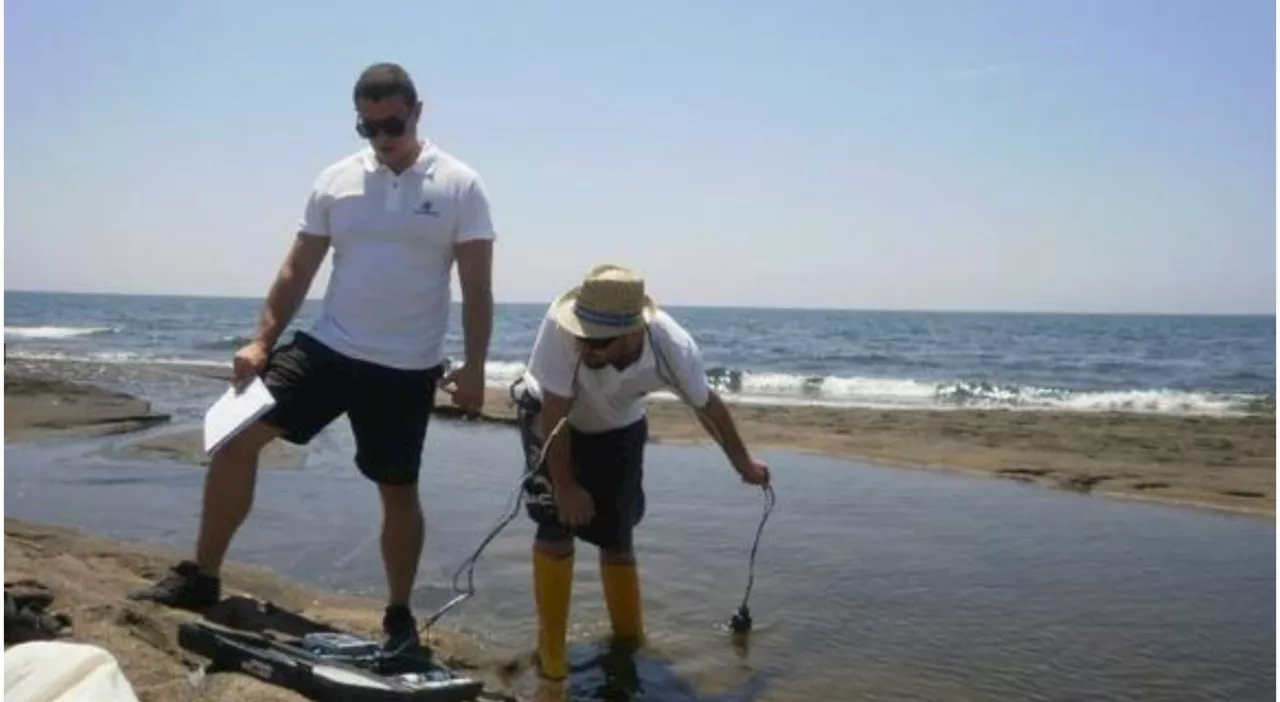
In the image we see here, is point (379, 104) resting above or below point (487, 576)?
above

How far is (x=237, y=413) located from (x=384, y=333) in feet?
1.82

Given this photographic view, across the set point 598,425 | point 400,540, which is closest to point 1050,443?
point 598,425

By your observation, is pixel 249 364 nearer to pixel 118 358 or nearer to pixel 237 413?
pixel 237 413

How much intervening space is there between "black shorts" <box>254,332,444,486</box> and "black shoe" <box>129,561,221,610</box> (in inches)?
22.4

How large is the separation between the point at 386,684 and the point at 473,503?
4.17 meters

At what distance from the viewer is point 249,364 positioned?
13.2 feet

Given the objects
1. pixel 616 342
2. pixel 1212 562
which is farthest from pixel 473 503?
pixel 1212 562

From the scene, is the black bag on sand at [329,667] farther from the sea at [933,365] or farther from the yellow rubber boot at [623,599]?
the sea at [933,365]

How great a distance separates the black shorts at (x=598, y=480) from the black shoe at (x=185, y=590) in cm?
111

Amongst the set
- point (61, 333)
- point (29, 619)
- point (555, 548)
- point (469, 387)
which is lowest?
point (61, 333)

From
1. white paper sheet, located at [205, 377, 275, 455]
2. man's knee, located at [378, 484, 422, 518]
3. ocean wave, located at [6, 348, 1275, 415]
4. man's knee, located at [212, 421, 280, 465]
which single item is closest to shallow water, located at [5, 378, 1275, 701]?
man's knee, located at [378, 484, 422, 518]

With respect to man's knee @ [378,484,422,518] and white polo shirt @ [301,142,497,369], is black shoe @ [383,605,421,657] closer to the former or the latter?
man's knee @ [378,484,422,518]

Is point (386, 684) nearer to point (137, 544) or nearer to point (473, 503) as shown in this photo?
point (137, 544)

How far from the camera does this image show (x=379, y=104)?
3.87m
